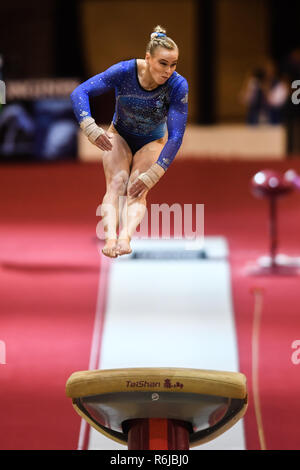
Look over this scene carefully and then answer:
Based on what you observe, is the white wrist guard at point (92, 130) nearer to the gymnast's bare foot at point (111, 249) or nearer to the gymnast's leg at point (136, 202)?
the gymnast's leg at point (136, 202)

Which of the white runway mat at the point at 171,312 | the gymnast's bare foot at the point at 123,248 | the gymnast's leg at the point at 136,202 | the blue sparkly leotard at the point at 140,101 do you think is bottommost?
the gymnast's bare foot at the point at 123,248

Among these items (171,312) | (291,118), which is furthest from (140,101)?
(291,118)

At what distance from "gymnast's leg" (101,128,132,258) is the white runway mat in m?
2.25

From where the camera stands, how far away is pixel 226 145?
15.4 metres

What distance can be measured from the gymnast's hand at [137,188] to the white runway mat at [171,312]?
2.37 metres

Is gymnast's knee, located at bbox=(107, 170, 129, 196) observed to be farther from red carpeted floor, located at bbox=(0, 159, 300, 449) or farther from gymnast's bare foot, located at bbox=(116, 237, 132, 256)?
red carpeted floor, located at bbox=(0, 159, 300, 449)

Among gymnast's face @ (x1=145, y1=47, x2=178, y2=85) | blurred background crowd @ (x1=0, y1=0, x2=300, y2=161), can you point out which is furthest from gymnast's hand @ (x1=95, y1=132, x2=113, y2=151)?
blurred background crowd @ (x1=0, y1=0, x2=300, y2=161)

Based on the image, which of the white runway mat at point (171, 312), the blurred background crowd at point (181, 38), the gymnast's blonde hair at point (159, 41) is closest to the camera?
the gymnast's blonde hair at point (159, 41)

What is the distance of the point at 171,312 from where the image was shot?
7395mm

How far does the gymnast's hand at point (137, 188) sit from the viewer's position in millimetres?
3309

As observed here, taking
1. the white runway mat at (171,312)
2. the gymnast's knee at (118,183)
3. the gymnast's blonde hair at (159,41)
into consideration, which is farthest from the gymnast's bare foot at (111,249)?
the white runway mat at (171,312)

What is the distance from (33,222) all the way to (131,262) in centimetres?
209

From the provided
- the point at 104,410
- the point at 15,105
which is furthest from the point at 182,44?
the point at 104,410

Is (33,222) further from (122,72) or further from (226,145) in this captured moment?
(122,72)
